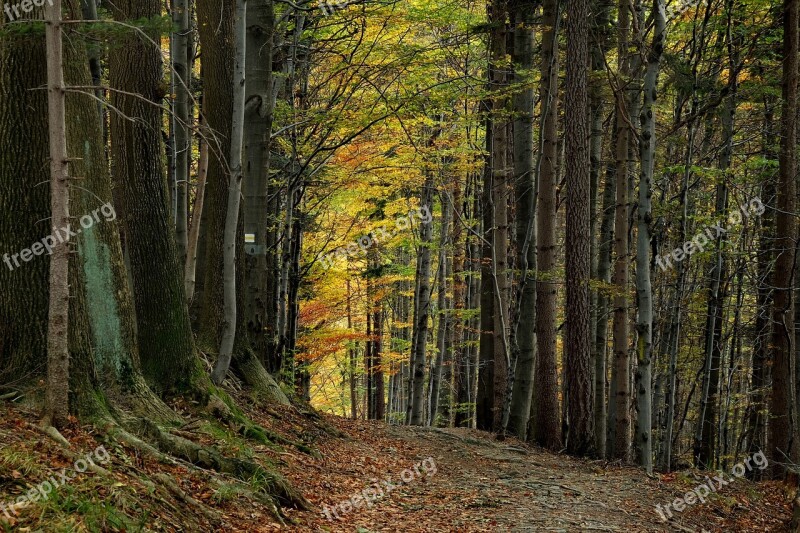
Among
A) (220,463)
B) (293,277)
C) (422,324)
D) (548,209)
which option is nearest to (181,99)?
(220,463)

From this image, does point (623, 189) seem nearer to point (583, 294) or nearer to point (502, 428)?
point (583, 294)

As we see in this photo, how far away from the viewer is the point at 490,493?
841cm

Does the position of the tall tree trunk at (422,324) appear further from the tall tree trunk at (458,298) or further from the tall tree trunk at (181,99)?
the tall tree trunk at (181,99)

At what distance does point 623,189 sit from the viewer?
38.1ft

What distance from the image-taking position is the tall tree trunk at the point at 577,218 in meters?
11.5

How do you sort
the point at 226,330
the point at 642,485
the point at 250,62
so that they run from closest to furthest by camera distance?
the point at 226,330 < the point at 642,485 < the point at 250,62

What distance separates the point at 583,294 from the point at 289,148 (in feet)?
23.8

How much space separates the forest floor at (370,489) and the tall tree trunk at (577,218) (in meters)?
1.24

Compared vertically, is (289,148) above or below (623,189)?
above

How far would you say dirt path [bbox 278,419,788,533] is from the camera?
693 cm

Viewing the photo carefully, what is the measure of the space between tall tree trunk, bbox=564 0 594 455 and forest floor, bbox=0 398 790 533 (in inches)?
48.8

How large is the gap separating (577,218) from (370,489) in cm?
622

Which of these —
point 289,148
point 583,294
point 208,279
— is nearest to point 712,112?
point 583,294

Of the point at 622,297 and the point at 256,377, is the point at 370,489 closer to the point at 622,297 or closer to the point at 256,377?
the point at 256,377
